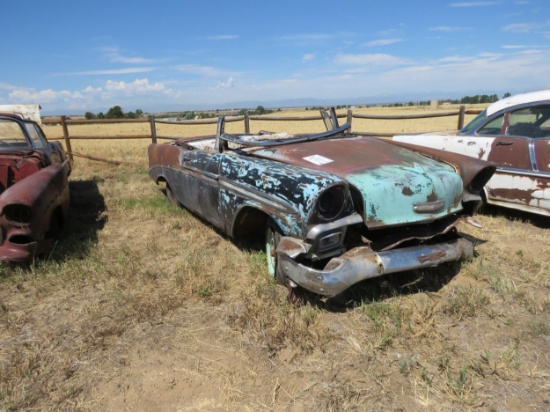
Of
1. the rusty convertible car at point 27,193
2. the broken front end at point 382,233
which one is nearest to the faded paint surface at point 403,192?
the broken front end at point 382,233

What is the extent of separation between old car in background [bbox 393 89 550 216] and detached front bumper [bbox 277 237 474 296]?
1.95m

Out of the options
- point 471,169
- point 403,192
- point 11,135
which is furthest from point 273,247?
point 11,135

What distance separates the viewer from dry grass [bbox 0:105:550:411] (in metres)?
1.88

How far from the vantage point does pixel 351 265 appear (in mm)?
2303

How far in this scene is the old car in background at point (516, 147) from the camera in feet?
12.4

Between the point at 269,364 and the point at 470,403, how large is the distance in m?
1.03

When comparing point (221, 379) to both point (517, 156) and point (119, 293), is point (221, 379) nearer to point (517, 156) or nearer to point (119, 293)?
A: point (119, 293)

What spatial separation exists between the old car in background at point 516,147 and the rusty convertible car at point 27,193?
4.53 meters

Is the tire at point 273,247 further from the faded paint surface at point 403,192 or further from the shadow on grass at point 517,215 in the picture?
the shadow on grass at point 517,215

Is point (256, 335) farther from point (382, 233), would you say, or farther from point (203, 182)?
point (203, 182)

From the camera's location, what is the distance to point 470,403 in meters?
1.77

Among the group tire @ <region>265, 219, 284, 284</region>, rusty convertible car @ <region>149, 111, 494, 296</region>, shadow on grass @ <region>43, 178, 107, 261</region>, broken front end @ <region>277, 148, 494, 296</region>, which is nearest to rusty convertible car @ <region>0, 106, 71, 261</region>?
shadow on grass @ <region>43, 178, 107, 261</region>

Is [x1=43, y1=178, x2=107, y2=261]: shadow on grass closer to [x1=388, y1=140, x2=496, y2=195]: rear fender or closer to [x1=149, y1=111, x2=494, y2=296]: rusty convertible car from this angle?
[x1=149, y1=111, x2=494, y2=296]: rusty convertible car

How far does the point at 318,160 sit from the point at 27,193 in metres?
2.51
